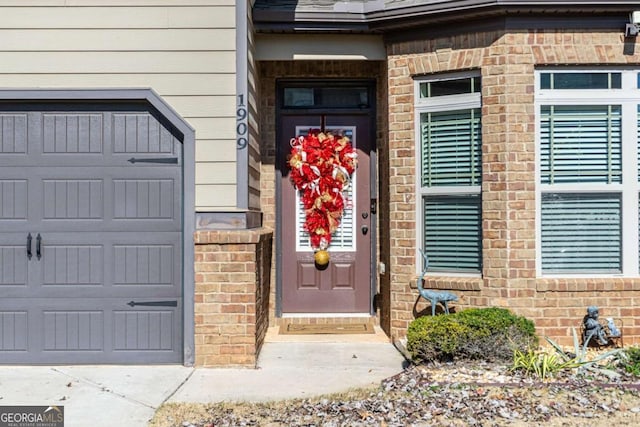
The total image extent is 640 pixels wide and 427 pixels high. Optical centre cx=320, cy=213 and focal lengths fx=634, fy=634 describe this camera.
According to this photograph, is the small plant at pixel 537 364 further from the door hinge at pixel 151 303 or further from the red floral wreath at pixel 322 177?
the door hinge at pixel 151 303

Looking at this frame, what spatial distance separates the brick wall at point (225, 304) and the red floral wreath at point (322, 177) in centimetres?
175

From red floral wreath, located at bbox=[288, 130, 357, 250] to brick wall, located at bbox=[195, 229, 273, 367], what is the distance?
1750 mm

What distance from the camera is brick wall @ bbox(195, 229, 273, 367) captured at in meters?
5.55

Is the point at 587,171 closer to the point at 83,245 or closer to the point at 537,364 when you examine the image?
the point at 537,364

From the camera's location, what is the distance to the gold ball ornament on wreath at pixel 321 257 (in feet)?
23.8

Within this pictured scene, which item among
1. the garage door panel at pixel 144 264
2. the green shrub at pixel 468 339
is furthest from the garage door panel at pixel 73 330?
the green shrub at pixel 468 339

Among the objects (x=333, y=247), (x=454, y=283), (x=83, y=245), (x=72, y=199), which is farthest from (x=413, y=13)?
(x=83, y=245)

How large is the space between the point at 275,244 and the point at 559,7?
12.5 ft

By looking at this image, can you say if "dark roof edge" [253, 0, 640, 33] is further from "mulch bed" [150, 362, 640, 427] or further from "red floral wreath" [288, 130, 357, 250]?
"mulch bed" [150, 362, 640, 427]

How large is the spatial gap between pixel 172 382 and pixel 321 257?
8.53ft

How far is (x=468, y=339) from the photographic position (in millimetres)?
5121

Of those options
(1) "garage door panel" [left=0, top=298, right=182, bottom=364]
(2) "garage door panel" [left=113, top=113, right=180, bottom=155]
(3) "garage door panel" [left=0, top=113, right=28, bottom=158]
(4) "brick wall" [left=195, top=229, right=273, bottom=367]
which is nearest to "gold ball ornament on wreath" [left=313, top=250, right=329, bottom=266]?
(4) "brick wall" [left=195, top=229, right=273, bottom=367]

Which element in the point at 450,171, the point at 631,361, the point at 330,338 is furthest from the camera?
the point at 330,338

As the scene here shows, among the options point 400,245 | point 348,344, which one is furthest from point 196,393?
point 400,245
